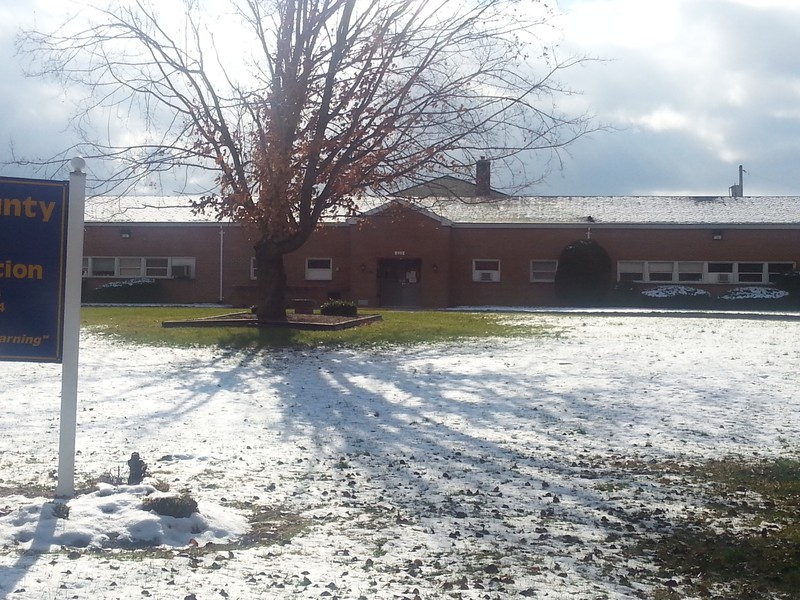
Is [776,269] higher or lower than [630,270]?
higher

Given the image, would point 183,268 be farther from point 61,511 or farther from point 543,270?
point 61,511

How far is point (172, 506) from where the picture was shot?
580 cm

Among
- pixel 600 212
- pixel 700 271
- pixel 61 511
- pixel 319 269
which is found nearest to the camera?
pixel 61 511

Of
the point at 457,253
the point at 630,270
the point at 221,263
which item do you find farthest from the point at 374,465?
the point at 221,263

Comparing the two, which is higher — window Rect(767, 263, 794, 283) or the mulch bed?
window Rect(767, 263, 794, 283)

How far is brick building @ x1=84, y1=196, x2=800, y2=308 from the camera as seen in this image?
128 feet

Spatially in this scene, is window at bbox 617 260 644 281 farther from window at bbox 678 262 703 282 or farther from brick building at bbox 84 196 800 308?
window at bbox 678 262 703 282

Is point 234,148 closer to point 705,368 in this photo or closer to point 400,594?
point 705,368

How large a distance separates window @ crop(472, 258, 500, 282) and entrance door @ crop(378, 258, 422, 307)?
2.60 metres

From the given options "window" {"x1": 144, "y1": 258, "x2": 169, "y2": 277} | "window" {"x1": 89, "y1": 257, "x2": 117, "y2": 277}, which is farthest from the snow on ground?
"window" {"x1": 89, "y1": 257, "x2": 117, "y2": 277}

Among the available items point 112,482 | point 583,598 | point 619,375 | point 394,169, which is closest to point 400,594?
point 583,598

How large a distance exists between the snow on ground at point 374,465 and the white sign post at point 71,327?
0.74 ft

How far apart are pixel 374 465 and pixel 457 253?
3265 cm

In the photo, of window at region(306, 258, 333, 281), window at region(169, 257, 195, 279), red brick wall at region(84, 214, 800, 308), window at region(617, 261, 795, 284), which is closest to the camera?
red brick wall at region(84, 214, 800, 308)
